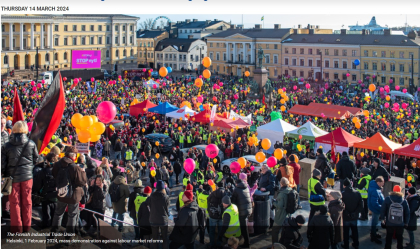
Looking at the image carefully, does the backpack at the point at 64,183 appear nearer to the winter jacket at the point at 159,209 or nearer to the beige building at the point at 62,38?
the winter jacket at the point at 159,209

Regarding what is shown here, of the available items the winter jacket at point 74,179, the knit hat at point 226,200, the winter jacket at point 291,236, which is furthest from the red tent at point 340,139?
the winter jacket at point 74,179

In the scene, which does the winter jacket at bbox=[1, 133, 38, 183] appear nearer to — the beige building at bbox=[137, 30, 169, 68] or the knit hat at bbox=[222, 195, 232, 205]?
the knit hat at bbox=[222, 195, 232, 205]

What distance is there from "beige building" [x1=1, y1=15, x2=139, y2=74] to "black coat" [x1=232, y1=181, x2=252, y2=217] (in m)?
51.4

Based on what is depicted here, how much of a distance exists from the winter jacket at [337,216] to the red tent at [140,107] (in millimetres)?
18686

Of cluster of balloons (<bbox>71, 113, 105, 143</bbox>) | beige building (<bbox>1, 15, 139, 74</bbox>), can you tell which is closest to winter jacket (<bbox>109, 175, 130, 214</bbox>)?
cluster of balloons (<bbox>71, 113, 105, 143</bbox>)

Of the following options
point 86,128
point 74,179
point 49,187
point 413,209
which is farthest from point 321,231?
point 86,128

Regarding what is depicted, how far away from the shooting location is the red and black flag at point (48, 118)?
24.6ft

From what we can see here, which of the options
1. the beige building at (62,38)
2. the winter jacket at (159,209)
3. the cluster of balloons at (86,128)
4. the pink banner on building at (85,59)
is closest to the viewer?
the winter jacket at (159,209)

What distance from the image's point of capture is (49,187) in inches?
275

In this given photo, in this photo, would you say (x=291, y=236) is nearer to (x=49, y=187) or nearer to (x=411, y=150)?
(x=49, y=187)

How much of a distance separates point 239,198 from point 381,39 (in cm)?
4974

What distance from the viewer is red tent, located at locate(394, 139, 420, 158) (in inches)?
559

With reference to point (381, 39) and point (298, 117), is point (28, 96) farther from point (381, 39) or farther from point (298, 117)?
point (381, 39)

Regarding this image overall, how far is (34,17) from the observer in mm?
60531
